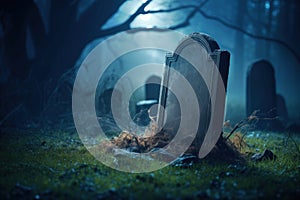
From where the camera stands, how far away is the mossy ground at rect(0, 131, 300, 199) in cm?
315

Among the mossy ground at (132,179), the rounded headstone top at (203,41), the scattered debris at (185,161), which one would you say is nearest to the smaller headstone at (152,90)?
the rounded headstone top at (203,41)

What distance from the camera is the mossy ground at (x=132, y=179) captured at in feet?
10.3

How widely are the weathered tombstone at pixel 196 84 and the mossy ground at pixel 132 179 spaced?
69cm

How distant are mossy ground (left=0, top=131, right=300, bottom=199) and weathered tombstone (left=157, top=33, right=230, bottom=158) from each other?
695 mm

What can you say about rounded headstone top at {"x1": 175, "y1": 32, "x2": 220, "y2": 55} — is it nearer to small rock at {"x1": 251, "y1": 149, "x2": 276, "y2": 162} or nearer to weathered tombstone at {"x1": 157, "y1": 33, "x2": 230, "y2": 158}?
weathered tombstone at {"x1": 157, "y1": 33, "x2": 230, "y2": 158}

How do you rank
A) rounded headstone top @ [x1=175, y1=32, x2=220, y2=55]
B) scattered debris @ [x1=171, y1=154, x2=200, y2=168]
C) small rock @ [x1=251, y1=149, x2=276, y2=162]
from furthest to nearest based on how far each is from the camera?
rounded headstone top @ [x1=175, y1=32, x2=220, y2=55]
small rock @ [x1=251, y1=149, x2=276, y2=162]
scattered debris @ [x1=171, y1=154, x2=200, y2=168]

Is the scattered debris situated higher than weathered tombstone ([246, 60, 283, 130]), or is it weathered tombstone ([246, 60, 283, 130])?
weathered tombstone ([246, 60, 283, 130])

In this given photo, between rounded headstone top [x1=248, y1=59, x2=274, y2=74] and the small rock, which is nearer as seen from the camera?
the small rock

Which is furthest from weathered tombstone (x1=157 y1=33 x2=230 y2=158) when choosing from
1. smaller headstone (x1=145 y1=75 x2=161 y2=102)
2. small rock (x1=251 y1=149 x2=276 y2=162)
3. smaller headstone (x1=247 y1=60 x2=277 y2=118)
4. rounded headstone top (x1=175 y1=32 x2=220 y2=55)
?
smaller headstone (x1=247 y1=60 x2=277 y2=118)

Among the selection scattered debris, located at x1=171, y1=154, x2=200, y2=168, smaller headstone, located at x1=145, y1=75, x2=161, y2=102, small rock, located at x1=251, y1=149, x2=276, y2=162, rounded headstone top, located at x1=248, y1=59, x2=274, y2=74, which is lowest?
small rock, located at x1=251, y1=149, x2=276, y2=162

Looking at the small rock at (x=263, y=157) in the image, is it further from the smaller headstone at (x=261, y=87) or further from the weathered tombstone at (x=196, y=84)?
the smaller headstone at (x=261, y=87)

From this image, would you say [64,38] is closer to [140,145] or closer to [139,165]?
[140,145]

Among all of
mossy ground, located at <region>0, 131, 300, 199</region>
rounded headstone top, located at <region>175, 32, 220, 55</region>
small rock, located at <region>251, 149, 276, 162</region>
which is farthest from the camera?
rounded headstone top, located at <region>175, 32, 220, 55</region>

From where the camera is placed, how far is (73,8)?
9586 mm
